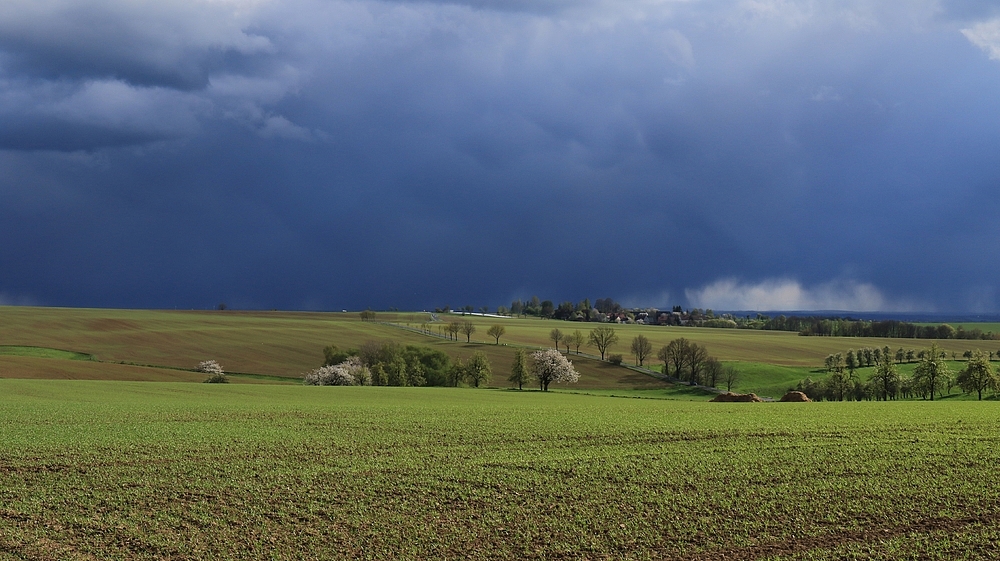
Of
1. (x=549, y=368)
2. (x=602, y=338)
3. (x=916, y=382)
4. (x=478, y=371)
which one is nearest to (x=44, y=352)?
(x=478, y=371)

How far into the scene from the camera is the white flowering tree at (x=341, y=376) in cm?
8038

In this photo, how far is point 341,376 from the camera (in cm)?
8044

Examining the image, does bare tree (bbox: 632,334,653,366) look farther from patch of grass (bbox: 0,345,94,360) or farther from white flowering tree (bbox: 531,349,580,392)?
patch of grass (bbox: 0,345,94,360)

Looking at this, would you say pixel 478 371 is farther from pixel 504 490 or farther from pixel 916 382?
pixel 504 490

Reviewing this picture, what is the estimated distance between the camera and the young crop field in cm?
1258

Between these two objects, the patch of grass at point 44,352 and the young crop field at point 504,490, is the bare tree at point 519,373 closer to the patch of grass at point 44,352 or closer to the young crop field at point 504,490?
the patch of grass at point 44,352

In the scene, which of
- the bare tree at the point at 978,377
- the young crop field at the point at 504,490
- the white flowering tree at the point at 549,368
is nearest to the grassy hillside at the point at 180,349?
the white flowering tree at the point at 549,368

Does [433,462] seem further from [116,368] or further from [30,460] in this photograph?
[116,368]

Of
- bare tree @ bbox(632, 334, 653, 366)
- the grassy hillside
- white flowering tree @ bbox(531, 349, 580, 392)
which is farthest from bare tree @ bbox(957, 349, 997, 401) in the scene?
bare tree @ bbox(632, 334, 653, 366)

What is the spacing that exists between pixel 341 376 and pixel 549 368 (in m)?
26.0

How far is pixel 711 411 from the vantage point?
103 feet

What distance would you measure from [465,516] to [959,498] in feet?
36.6

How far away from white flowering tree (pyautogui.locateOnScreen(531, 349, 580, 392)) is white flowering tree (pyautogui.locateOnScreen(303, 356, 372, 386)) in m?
21.4

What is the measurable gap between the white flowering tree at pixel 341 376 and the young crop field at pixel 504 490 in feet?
181
